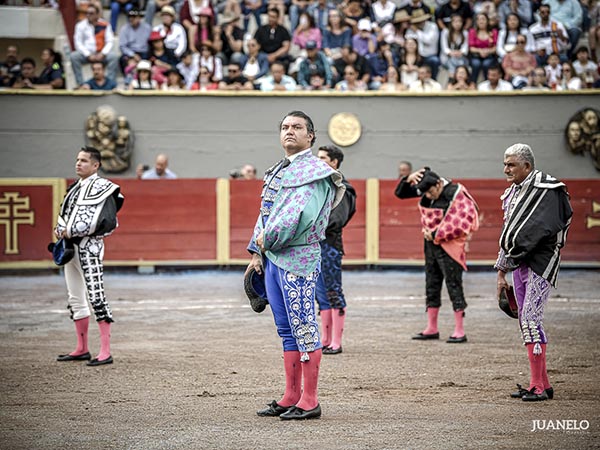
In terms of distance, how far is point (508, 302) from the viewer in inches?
255

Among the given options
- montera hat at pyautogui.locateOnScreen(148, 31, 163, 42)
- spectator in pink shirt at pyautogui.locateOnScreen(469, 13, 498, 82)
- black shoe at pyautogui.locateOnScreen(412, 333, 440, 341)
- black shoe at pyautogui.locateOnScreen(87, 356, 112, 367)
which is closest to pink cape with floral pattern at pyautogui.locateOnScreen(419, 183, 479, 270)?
black shoe at pyautogui.locateOnScreen(412, 333, 440, 341)

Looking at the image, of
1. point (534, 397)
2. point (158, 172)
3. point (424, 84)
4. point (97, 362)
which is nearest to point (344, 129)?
point (424, 84)

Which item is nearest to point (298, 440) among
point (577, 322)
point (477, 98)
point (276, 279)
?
point (276, 279)

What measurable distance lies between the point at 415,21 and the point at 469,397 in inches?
434

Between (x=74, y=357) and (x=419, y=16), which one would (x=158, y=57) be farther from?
(x=74, y=357)

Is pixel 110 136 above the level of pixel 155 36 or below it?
below

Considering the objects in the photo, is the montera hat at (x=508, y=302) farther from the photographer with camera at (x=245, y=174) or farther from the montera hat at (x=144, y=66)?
the montera hat at (x=144, y=66)

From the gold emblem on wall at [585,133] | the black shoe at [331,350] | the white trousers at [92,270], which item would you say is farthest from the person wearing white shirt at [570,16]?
the white trousers at [92,270]

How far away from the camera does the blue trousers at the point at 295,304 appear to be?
18.2ft

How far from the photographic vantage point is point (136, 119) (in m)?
16.0

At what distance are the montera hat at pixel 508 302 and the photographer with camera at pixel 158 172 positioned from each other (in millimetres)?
9242

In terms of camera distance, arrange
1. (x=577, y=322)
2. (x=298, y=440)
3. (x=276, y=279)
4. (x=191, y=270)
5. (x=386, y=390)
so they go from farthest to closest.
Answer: (x=191, y=270) < (x=577, y=322) < (x=386, y=390) < (x=276, y=279) < (x=298, y=440)

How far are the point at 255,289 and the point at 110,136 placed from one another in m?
10.5

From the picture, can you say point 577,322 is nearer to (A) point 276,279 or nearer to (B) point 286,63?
(A) point 276,279
